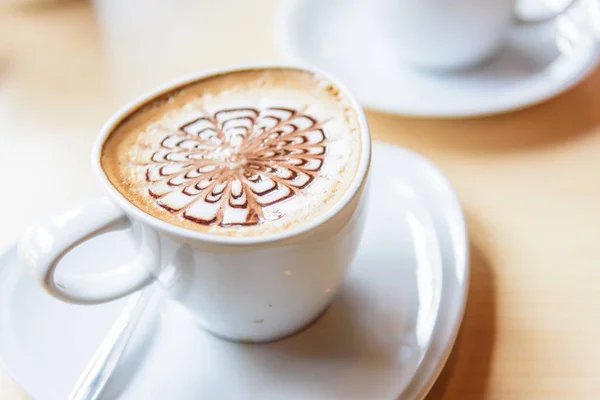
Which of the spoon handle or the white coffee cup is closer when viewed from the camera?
the spoon handle

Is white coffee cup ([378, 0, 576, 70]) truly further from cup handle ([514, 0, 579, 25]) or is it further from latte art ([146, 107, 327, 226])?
latte art ([146, 107, 327, 226])

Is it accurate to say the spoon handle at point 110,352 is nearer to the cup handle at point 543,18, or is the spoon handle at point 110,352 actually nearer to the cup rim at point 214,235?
the cup rim at point 214,235

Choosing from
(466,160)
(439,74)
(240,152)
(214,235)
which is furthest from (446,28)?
(214,235)

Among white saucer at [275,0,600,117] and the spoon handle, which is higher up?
white saucer at [275,0,600,117]

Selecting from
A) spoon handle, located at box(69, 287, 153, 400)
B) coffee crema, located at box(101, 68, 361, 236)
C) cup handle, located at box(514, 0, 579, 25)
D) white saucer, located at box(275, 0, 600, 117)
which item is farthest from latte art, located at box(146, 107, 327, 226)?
cup handle, located at box(514, 0, 579, 25)

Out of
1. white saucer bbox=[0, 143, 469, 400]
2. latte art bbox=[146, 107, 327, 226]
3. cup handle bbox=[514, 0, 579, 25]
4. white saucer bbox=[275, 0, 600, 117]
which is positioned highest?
latte art bbox=[146, 107, 327, 226]

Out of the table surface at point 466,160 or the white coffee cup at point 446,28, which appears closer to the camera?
the table surface at point 466,160

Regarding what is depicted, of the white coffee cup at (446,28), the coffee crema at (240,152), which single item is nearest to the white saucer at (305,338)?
the coffee crema at (240,152)

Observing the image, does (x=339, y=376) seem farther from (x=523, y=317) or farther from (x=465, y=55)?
(x=465, y=55)
